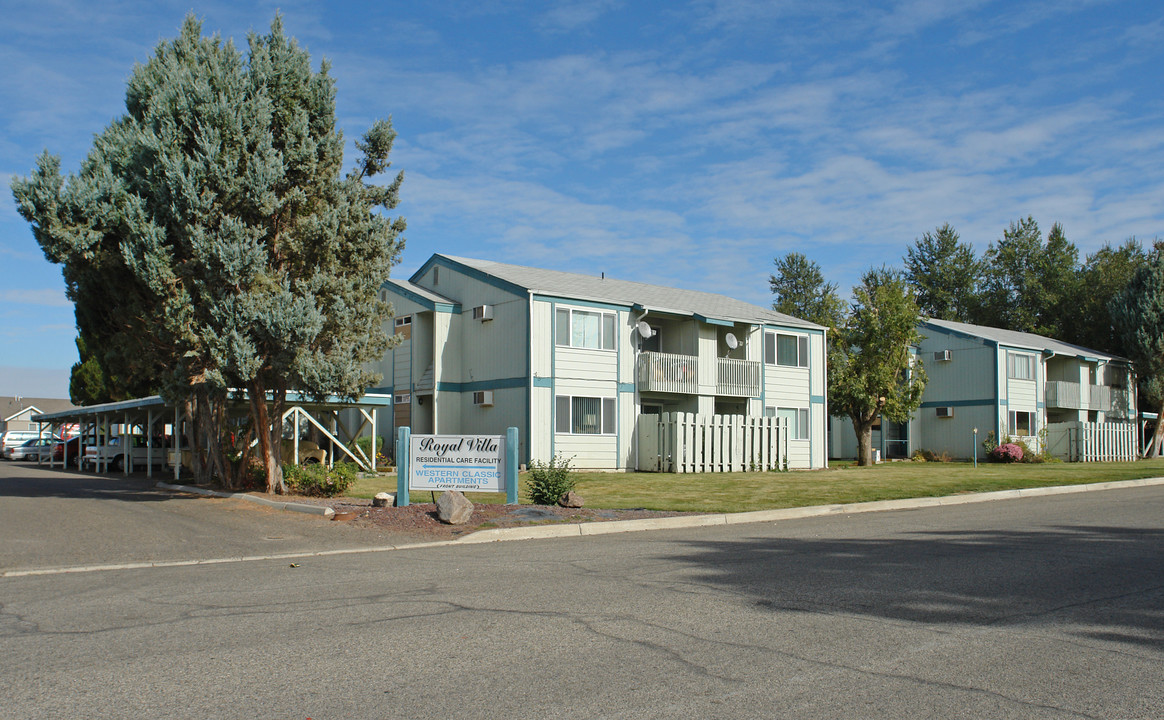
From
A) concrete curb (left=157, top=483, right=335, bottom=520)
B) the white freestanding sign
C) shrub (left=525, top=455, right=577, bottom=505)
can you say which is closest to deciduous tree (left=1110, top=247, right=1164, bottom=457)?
shrub (left=525, top=455, right=577, bottom=505)

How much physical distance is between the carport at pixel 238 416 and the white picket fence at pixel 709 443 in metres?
8.67

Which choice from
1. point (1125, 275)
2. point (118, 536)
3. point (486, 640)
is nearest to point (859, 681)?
point (486, 640)

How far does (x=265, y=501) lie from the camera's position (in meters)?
17.5

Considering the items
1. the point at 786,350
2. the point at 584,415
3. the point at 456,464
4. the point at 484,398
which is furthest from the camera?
the point at 786,350

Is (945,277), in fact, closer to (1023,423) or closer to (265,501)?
(1023,423)

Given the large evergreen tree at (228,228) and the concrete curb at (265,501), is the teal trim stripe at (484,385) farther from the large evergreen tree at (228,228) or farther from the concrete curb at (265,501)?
the concrete curb at (265,501)

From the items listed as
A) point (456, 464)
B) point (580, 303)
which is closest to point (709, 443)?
point (580, 303)

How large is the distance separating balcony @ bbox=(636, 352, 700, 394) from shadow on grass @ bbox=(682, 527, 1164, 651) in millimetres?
18309

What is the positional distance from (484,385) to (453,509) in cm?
1656

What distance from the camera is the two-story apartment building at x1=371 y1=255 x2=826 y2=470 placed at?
2844cm

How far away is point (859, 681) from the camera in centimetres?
529

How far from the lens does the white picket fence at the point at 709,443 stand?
28891mm

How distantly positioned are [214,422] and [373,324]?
4879mm

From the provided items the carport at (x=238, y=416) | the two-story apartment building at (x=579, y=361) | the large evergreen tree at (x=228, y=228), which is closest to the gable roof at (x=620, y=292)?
the two-story apartment building at (x=579, y=361)
